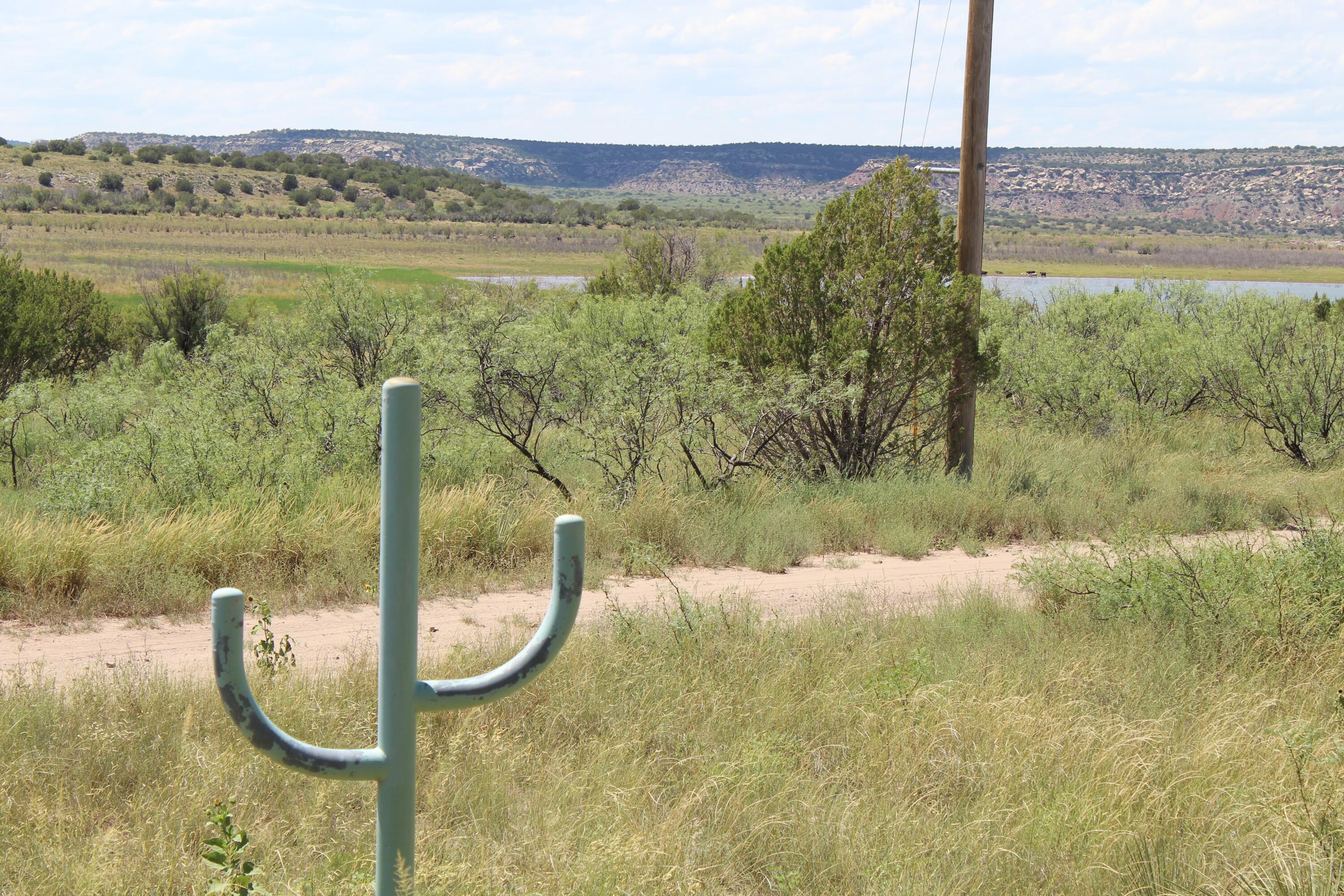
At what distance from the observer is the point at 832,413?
1145 centimetres

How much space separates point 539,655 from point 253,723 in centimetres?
51

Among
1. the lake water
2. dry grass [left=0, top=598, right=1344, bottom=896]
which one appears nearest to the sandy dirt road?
dry grass [left=0, top=598, right=1344, bottom=896]

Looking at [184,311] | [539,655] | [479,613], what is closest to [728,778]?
[539,655]

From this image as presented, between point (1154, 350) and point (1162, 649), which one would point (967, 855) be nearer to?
point (1162, 649)

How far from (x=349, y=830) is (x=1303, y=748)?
356 centimetres

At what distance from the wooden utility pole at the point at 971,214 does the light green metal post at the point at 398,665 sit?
32.3ft

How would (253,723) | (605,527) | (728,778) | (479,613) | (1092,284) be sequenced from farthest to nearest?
1. (1092,284)
2. (605,527)
3. (479,613)
4. (728,778)
5. (253,723)

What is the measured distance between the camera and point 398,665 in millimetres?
1913

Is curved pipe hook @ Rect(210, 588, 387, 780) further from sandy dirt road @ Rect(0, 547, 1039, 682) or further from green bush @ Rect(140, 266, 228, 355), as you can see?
green bush @ Rect(140, 266, 228, 355)

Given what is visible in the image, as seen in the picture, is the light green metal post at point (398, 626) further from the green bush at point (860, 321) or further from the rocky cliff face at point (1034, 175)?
the rocky cliff face at point (1034, 175)

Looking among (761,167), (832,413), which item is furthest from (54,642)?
(761,167)

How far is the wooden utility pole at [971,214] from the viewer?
11.2 metres

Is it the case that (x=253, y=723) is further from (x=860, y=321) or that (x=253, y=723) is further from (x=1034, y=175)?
(x=1034, y=175)

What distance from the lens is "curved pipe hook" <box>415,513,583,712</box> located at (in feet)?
6.40
